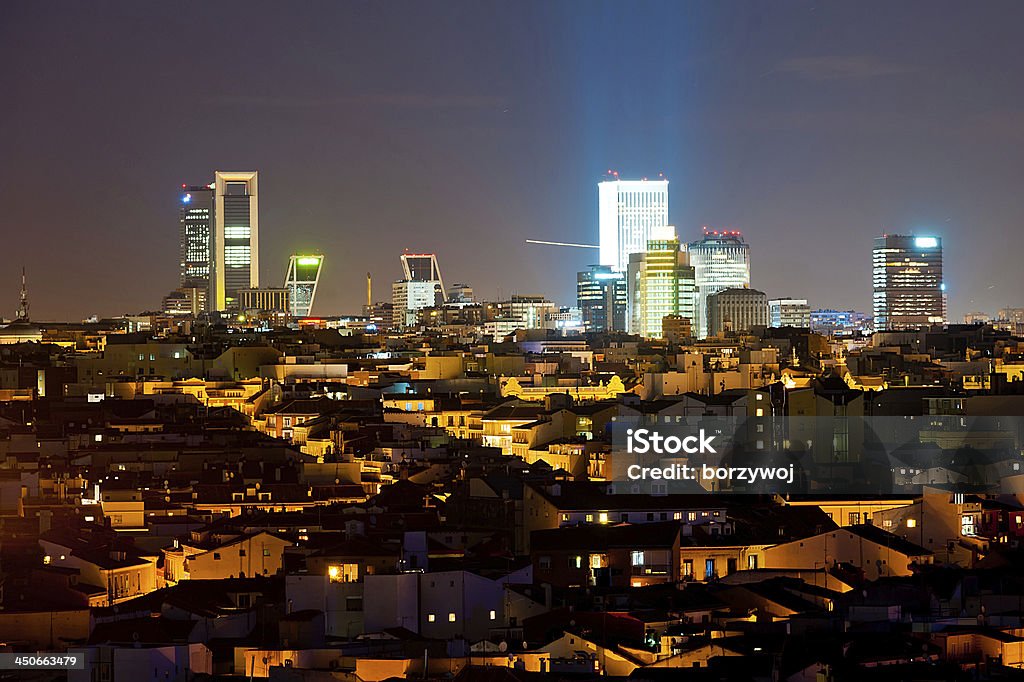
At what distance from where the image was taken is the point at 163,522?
24.7 metres

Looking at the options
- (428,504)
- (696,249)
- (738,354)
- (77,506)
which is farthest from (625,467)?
(696,249)

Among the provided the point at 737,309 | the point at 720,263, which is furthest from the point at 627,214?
the point at 737,309

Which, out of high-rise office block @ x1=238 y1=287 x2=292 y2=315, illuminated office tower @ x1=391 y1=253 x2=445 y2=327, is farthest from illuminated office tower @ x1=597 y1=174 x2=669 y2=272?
high-rise office block @ x1=238 y1=287 x2=292 y2=315

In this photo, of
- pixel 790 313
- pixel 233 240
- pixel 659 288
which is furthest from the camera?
pixel 233 240

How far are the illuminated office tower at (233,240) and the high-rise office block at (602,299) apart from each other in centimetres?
1812

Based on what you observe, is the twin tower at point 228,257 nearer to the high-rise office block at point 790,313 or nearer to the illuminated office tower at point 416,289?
the illuminated office tower at point 416,289

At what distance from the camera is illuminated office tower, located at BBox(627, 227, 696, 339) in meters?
111

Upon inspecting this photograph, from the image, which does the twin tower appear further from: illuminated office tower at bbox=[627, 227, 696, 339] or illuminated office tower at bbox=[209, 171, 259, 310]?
illuminated office tower at bbox=[627, 227, 696, 339]

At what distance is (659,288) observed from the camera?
112 m

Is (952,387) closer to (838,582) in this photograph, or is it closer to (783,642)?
(838,582)

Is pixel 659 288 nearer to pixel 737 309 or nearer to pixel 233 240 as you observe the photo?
pixel 737 309

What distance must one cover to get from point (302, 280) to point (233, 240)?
8614mm

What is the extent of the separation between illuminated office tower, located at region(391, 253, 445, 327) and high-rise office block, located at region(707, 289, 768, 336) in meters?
26.9

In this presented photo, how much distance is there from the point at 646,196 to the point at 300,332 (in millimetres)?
79014
